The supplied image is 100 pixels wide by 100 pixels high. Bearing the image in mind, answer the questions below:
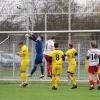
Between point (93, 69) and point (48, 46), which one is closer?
point (93, 69)

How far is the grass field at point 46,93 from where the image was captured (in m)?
19.1

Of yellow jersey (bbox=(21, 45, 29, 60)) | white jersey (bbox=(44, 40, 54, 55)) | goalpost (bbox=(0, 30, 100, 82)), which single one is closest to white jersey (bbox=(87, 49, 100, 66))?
yellow jersey (bbox=(21, 45, 29, 60))

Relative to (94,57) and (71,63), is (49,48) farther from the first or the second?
(94,57)

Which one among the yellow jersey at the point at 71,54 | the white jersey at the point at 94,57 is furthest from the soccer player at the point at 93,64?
the yellow jersey at the point at 71,54

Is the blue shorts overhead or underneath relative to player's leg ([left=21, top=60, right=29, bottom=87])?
overhead

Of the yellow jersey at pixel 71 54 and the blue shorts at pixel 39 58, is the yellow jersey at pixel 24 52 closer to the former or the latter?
the yellow jersey at pixel 71 54

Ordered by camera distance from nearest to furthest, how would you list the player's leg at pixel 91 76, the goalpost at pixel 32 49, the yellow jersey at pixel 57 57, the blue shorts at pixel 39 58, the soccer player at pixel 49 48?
the yellow jersey at pixel 57 57, the player's leg at pixel 91 76, the soccer player at pixel 49 48, the blue shorts at pixel 39 58, the goalpost at pixel 32 49

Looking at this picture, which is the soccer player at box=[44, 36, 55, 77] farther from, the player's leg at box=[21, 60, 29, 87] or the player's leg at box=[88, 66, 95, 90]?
the player's leg at box=[88, 66, 95, 90]

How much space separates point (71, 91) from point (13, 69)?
6746 millimetres

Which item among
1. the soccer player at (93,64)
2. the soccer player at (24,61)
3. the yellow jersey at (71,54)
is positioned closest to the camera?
the soccer player at (93,64)

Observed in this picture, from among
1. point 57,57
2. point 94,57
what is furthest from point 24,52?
point 94,57

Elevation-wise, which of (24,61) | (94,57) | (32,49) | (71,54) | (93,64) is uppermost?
(32,49)

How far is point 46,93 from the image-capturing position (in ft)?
68.2

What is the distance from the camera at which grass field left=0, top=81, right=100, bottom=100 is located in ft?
62.6
